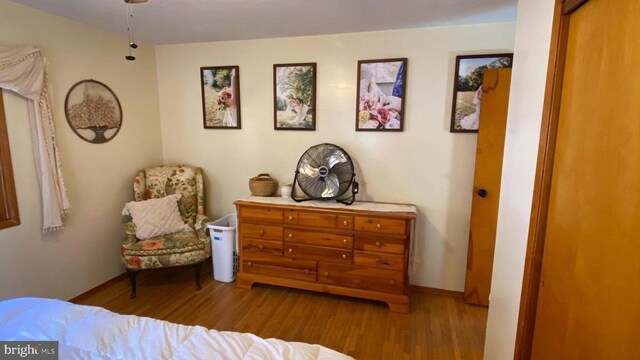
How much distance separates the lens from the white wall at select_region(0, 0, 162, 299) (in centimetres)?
211

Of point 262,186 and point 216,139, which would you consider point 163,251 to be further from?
point 216,139

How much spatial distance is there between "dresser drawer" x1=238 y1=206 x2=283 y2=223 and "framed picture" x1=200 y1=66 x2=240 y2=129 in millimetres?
900

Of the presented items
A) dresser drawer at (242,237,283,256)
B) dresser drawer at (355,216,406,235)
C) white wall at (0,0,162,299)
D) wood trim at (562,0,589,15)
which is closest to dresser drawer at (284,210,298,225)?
dresser drawer at (242,237,283,256)

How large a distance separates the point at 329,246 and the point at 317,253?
13 centimetres

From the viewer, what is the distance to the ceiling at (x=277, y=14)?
2049 mm

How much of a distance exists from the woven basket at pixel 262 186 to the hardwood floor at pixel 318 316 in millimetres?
883

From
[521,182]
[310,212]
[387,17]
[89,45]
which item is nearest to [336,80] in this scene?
[387,17]

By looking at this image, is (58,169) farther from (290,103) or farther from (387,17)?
(387,17)

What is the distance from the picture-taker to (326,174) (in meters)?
2.62

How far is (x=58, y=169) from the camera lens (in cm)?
229

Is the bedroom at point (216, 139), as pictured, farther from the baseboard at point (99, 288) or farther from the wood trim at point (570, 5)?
the wood trim at point (570, 5)

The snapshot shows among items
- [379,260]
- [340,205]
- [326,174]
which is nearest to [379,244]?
[379,260]

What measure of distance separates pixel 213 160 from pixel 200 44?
45.7 inches

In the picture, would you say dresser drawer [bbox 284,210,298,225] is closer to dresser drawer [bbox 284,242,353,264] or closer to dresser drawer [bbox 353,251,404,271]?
dresser drawer [bbox 284,242,353,264]
